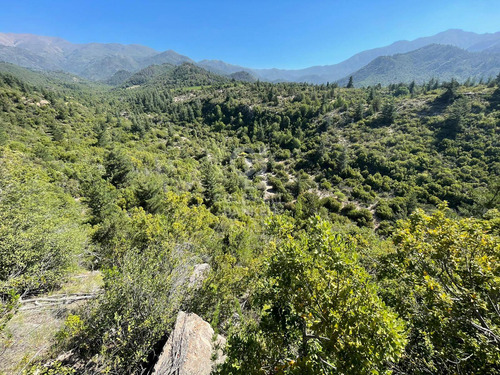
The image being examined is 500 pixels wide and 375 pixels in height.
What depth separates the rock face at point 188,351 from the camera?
562 centimetres

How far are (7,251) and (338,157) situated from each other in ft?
182

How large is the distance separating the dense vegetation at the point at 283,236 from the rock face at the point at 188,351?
52 cm

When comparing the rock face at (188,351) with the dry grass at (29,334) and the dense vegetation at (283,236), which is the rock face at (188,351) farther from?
the dry grass at (29,334)

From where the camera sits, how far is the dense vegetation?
3.97 meters

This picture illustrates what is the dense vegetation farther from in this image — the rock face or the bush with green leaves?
the rock face

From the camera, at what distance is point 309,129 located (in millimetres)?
68312

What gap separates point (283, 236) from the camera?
15.8ft

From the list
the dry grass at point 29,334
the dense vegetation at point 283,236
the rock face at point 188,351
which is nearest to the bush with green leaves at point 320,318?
the dense vegetation at point 283,236

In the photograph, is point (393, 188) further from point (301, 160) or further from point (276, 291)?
point (276, 291)

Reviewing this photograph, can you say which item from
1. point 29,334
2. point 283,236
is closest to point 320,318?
point 283,236

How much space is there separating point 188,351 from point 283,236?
4784mm

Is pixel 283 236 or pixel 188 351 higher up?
pixel 283 236

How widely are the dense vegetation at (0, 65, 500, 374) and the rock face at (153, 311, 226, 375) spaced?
525 millimetres

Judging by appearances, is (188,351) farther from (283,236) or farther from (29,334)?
(283,236)
